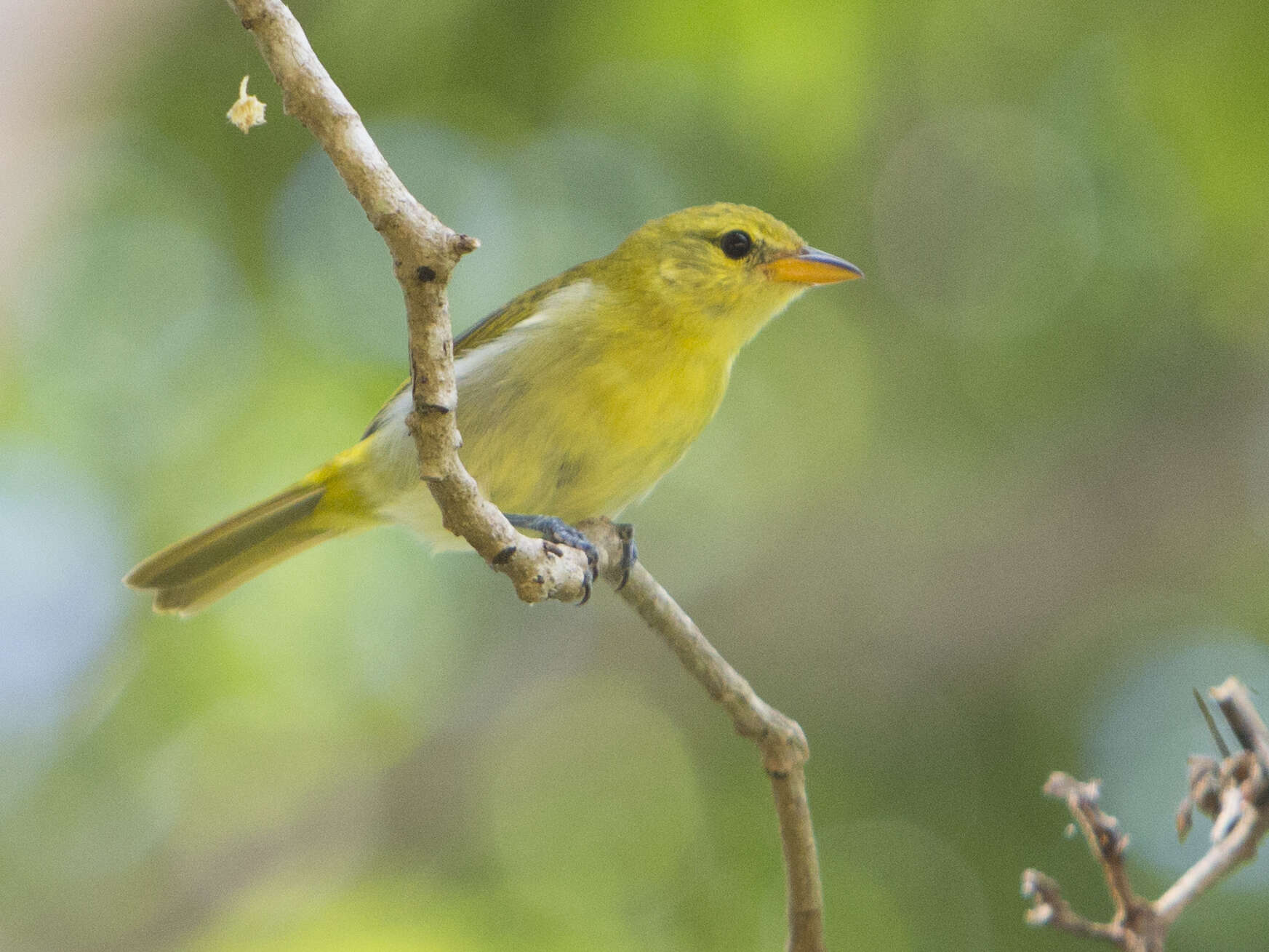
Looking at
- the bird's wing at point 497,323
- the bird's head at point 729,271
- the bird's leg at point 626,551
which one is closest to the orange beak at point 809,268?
the bird's head at point 729,271

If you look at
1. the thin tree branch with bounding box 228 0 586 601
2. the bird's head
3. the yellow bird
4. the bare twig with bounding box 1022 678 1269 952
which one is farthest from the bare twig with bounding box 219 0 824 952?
the bird's head

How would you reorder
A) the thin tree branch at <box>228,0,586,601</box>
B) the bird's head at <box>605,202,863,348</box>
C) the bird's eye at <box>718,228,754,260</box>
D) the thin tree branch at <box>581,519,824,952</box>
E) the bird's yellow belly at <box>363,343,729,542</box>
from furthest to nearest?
the bird's eye at <box>718,228,754,260</box> < the bird's head at <box>605,202,863,348</box> < the bird's yellow belly at <box>363,343,729,542</box> < the thin tree branch at <box>581,519,824,952</box> < the thin tree branch at <box>228,0,586,601</box>

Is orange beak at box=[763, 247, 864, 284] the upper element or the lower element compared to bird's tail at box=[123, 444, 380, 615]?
upper

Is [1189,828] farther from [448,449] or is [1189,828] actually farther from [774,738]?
[448,449]

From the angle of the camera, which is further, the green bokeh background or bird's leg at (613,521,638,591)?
the green bokeh background

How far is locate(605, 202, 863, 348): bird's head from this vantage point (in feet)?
12.0

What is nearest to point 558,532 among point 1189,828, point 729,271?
point 729,271

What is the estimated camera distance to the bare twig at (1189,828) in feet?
5.40

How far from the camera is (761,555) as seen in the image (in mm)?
5543

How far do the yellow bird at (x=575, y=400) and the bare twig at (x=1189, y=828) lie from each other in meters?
1.38

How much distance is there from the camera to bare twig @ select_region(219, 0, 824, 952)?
157 centimetres

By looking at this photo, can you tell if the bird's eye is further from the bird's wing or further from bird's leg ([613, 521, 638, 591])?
bird's leg ([613, 521, 638, 591])

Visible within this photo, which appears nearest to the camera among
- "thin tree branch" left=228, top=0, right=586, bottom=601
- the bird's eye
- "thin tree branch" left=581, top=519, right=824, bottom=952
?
"thin tree branch" left=228, top=0, right=586, bottom=601

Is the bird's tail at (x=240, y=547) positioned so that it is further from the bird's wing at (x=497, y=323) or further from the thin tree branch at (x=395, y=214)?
the thin tree branch at (x=395, y=214)
